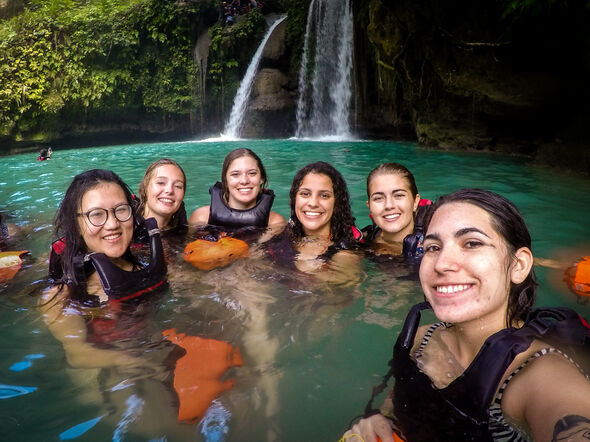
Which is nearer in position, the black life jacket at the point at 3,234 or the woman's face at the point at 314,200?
the woman's face at the point at 314,200

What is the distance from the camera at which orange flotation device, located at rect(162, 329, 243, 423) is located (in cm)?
189

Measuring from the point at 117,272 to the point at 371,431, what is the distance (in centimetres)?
199

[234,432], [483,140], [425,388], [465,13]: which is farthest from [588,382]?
[483,140]

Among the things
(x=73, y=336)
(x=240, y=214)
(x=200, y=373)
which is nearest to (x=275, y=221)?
(x=240, y=214)

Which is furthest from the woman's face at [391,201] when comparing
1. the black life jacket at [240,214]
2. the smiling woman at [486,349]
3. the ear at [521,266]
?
the ear at [521,266]

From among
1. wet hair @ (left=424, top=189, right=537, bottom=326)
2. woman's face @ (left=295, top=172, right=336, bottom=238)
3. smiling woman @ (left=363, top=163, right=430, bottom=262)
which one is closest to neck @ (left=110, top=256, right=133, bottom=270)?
woman's face @ (left=295, top=172, right=336, bottom=238)

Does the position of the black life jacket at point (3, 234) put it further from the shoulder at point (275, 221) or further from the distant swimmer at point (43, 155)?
the distant swimmer at point (43, 155)

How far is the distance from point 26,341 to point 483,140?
12.3 meters

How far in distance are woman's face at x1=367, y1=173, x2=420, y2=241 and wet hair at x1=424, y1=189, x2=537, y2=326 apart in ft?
5.94

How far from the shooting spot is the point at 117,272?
8.84ft

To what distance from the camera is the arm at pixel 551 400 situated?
1141 mm

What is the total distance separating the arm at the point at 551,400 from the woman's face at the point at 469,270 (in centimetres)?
27

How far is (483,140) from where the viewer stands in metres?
11.9

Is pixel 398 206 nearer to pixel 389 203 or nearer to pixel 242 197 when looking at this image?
pixel 389 203
